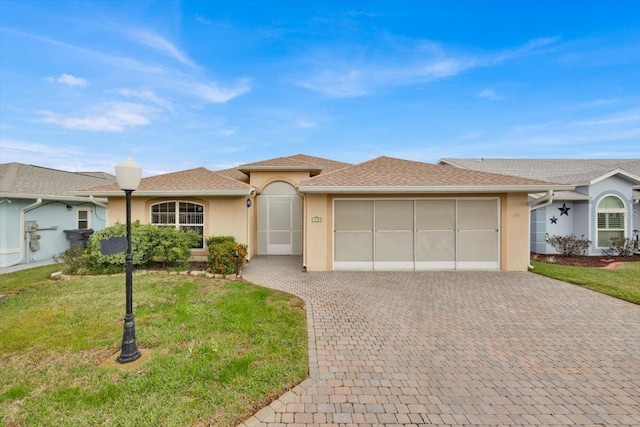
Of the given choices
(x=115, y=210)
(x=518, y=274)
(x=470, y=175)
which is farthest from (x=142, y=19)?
(x=518, y=274)

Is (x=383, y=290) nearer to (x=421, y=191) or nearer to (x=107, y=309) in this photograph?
(x=421, y=191)

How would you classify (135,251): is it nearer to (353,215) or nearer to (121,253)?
(121,253)

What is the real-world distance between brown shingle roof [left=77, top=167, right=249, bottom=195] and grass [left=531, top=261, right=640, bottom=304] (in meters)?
10.8

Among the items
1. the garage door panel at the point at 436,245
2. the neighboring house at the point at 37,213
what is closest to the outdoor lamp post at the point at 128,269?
the garage door panel at the point at 436,245

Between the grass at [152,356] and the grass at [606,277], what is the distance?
8.18m

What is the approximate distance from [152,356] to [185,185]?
7454 millimetres

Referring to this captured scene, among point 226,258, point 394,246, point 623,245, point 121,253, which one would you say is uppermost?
point 394,246

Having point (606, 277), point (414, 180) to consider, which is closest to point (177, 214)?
Answer: point (414, 180)

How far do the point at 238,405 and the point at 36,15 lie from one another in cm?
1462

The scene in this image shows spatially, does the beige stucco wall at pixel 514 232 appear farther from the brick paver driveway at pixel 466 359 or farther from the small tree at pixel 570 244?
the small tree at pixel 570 244

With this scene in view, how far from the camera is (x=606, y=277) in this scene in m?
8.45

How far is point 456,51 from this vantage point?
13.4m

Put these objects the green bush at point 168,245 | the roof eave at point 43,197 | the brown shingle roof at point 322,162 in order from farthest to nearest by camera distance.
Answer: the brown shingle roof at point 322,162 < the roof eave at point 43,197 < the green bush at point 168,245

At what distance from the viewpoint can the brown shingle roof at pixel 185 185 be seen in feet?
31.6
